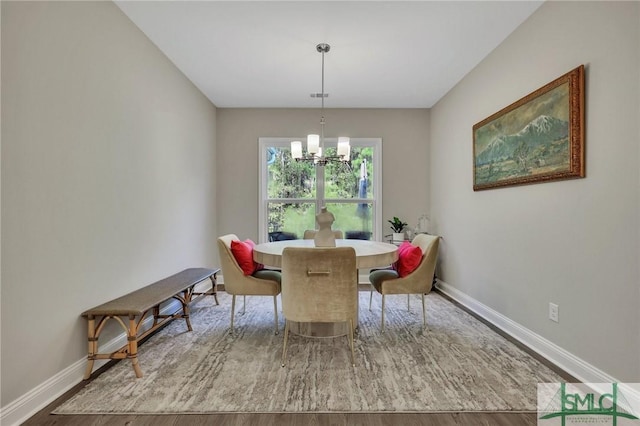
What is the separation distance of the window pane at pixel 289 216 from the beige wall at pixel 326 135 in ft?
0.79

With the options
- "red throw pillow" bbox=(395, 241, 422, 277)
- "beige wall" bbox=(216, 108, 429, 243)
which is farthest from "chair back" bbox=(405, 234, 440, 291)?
"beige wall" bbox=(216, 108, 429, 243)

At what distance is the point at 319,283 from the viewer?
1.96 m

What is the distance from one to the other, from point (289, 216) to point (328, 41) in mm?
2474

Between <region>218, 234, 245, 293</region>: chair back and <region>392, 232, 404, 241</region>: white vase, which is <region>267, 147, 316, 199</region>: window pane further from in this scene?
<region>218, 234, 245, 293</region>: chair back

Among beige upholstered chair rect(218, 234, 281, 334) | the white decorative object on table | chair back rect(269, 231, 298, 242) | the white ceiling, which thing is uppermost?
the white ceiling

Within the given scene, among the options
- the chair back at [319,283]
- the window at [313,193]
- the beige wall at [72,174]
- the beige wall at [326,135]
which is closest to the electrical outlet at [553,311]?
the chair back at [319,283]

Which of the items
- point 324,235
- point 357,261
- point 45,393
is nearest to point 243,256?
point 324,235

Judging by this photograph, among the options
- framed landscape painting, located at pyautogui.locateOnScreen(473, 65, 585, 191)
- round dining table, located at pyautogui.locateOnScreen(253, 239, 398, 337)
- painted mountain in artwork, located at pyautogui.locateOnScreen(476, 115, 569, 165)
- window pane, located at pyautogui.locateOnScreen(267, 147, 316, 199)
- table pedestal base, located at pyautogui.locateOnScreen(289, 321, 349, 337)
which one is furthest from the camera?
window pane, located at pyautogui.locateOnScreen(267, 147, 316, 199)

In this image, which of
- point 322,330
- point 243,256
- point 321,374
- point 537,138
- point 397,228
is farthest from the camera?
point 397,228

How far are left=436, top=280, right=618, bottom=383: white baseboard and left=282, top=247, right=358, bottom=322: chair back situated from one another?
1.43 metres

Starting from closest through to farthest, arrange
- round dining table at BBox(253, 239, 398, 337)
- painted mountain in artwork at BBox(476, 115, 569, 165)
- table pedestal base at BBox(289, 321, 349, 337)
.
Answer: painted mountain in artwork at BBox(476, 115, 569, 165) → round dining table at BBox(253, 239, 398, 337) → table pedestal base at BBox(289, 321, 349, 337)

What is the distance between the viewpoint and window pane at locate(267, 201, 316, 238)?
452 centimetres

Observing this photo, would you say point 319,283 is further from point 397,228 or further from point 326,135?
point 326,135

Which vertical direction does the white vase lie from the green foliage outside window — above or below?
below
